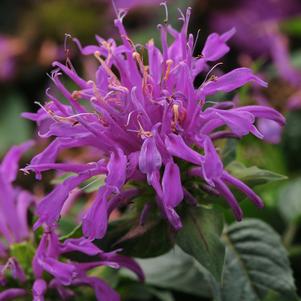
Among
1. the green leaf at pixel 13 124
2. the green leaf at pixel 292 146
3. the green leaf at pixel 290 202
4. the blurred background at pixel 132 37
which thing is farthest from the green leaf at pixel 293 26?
the green leaf at pixel 13 124

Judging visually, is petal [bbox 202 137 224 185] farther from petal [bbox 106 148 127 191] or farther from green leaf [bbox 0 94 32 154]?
green leaf [bbox 0 94 32 154]

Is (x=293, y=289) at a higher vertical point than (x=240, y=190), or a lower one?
lower

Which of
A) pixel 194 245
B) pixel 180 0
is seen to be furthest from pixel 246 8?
pixel 194 245

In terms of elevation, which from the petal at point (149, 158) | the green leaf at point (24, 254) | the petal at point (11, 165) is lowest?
the green leaf at point (24, 254)

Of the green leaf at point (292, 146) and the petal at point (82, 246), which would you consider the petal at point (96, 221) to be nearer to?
the petal at point (82, 246)

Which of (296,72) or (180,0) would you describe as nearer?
(296,72)

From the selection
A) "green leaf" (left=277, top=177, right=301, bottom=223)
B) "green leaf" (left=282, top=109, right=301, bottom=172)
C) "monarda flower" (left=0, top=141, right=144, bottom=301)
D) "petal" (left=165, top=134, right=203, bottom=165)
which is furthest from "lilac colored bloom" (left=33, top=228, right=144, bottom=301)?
"green leaf" (left=282, top=109, right=301, bottom=172)

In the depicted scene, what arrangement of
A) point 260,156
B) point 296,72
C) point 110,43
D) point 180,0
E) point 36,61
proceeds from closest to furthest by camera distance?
point 110,43 → point 260,156 → point 296,72 → point 180,0 → point 36,61

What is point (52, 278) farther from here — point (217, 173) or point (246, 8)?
point (246, 8)
